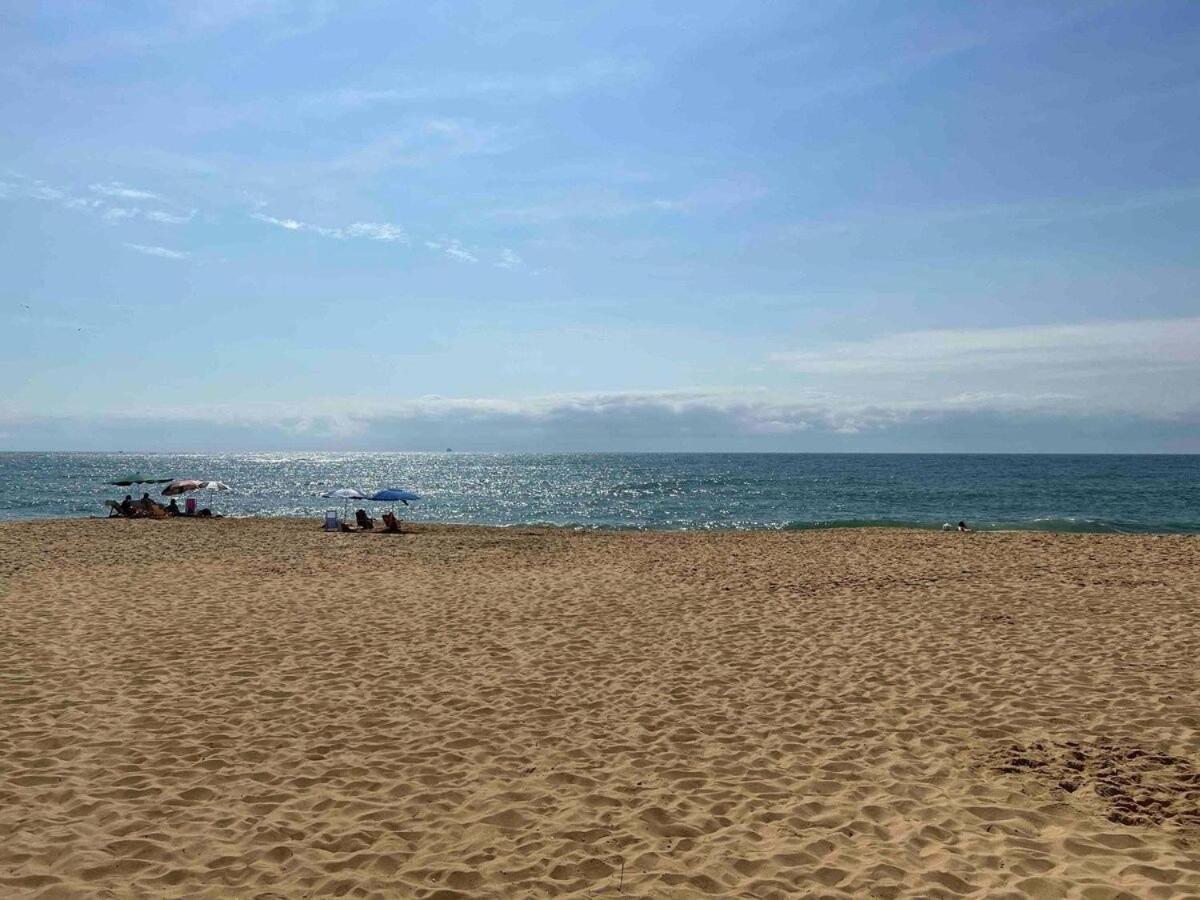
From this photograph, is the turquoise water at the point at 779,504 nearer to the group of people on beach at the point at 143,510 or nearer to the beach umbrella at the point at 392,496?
the group of people on beach at the point at 143,510

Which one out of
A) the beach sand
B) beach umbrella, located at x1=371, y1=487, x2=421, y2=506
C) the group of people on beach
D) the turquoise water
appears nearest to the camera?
the beach sand

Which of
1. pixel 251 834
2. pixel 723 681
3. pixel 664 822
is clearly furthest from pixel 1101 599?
pixel 251 834

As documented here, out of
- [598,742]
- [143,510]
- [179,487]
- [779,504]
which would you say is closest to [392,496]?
[179,487]

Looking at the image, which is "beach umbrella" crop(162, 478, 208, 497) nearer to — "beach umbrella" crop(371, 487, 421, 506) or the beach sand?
"beach umbrella" crop(371, 487, 421, 506)

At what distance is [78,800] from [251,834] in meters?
1.51

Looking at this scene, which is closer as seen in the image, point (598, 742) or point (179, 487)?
point (598, 742)

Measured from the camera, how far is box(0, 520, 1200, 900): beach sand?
16.0ft

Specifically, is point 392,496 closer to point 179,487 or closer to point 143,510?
point 179,487

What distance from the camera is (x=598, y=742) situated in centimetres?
702

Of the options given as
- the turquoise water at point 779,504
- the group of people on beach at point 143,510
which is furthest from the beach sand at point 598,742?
the turquoise water at point 779,504

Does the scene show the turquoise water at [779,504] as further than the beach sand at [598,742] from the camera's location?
Yes

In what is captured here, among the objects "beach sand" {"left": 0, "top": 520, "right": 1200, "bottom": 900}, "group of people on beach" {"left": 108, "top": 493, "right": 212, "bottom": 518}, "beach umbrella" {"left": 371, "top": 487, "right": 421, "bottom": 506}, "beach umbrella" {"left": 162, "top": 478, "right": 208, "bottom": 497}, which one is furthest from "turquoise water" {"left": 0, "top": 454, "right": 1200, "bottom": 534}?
"beach sand" {"left": 0, "top": 520, "right": 1200, "bottom": 900}

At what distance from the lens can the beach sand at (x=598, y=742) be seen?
489cm

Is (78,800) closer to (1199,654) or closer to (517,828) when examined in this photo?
(517,828)
